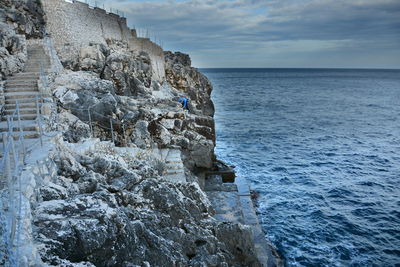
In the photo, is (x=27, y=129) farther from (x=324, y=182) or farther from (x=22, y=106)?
(x=324, y=182)

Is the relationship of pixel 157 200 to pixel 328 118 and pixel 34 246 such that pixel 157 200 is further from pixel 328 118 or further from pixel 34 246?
pixel 328 118

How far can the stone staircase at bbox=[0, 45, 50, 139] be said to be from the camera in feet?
32.2

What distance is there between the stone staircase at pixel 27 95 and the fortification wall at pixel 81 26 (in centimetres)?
386

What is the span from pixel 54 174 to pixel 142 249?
2914 mm

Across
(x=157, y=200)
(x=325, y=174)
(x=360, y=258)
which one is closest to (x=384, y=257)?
(x=360, y=258)

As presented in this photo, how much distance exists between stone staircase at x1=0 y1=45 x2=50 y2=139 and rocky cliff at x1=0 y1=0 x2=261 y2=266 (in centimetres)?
56

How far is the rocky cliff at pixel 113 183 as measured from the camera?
5.96 metres

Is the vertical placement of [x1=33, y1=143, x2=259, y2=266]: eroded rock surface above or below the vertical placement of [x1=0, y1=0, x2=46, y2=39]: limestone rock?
below

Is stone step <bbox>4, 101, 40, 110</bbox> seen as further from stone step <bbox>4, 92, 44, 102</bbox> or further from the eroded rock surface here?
the eroded rock surface

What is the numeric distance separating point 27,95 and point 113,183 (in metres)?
6.21

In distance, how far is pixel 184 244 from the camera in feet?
26.7

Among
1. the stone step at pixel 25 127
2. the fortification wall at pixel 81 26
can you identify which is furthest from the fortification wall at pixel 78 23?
the stone step at pixel 25 127

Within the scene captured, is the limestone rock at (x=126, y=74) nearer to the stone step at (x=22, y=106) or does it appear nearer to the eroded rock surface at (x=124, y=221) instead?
the stone step at (x=22, y=106)

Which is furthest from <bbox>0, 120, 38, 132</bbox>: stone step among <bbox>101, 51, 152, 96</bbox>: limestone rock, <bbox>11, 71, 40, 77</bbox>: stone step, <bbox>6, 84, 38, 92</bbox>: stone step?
<bbox>101, 51, 152, 96</bbox>: limestone rock
